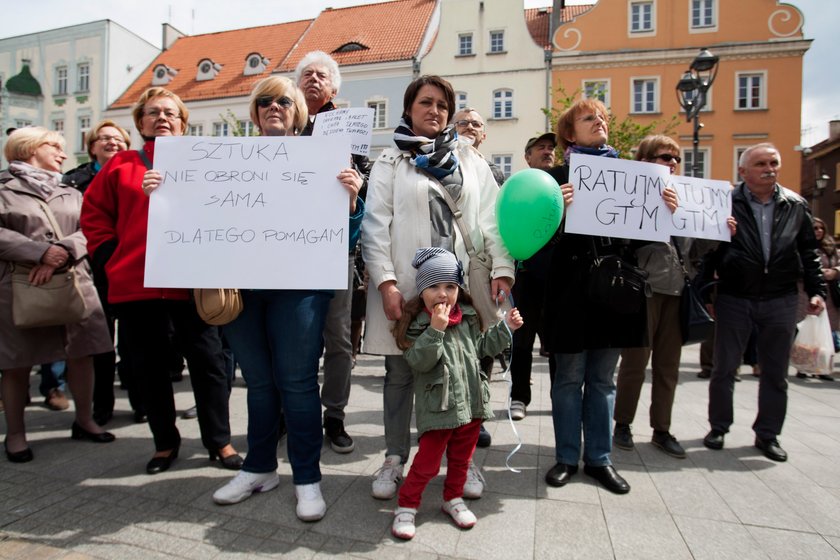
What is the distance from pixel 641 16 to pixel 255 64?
69.6 ft

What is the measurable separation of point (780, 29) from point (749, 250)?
26371 mm

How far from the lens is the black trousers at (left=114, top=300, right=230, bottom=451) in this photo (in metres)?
3.01

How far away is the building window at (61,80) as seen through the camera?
33469 mm

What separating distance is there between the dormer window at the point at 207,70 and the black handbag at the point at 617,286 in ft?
110

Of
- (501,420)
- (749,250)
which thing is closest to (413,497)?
(501,420)

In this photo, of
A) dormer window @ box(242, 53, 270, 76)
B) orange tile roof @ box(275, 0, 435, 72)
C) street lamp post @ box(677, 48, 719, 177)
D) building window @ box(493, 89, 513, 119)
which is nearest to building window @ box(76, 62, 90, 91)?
dormer window @ box(242, 53, 270, 76)

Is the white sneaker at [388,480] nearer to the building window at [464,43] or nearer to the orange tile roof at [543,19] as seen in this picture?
the building window at [464,43]

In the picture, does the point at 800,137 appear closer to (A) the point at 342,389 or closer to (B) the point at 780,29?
(B) the point at 780,29

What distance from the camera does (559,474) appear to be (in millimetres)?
3021

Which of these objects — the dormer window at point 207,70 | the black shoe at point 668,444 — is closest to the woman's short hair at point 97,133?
the black shoe at point 668,444

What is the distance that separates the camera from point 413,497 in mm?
2484

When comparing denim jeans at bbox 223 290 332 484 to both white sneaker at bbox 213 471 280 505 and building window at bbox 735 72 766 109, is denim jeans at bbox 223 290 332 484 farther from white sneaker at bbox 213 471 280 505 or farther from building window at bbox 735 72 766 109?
building window at bbox 735 72 766 109

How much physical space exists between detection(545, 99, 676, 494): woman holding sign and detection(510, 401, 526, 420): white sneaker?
1221mm

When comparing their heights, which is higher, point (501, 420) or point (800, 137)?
point (800, 137)
